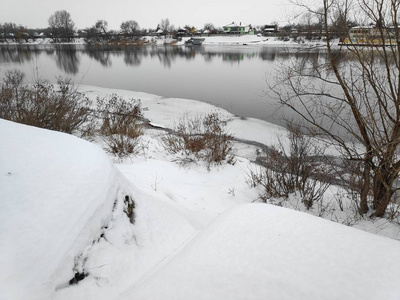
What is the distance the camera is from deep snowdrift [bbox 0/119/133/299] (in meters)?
1.79

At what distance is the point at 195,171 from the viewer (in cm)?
689

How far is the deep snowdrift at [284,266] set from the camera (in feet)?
5.29

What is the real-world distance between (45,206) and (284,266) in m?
1.94

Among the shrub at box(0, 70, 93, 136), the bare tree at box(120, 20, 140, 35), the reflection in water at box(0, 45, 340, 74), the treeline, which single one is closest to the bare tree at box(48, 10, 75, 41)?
the treeline

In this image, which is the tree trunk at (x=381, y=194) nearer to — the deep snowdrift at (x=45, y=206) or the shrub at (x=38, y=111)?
the deep snowdrift at (x=45, y=206)

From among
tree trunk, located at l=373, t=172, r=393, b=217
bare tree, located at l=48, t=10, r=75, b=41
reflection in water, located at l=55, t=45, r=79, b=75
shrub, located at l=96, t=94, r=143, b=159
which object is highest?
bare tree, located at l=48, t=10, r=75, b=41

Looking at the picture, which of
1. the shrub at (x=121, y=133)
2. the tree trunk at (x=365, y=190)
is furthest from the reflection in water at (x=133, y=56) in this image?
the tree trunk at (x=365, y=190)

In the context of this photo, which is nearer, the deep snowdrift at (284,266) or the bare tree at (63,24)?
the deep snowdrift at (284,266)

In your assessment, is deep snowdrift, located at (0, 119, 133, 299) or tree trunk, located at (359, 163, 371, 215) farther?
tree trunk, located at (359, 163, 371, 215)

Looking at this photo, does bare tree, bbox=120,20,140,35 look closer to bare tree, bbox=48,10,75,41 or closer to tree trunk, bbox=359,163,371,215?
bare tree, bbox=48,10,75,41

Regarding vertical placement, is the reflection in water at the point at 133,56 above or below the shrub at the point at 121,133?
above

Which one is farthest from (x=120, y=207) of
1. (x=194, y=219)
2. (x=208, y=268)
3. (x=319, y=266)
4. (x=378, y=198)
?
(x=378, y=198)

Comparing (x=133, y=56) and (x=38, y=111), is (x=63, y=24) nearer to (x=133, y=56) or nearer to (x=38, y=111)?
(x=133, y=56)

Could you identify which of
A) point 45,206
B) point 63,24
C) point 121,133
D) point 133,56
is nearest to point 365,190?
point 45,206
